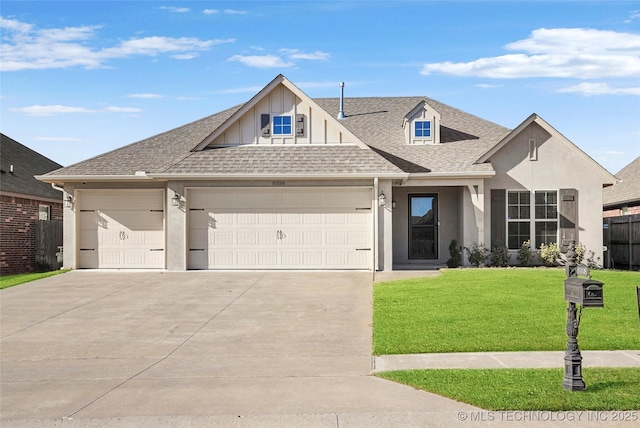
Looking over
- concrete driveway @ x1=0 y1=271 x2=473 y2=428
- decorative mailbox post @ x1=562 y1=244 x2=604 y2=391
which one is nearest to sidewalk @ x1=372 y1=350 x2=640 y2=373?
concrete driveway @ x1=0 y1=271 x2=473 y2=428

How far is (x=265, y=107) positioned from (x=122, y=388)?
41.5 ft

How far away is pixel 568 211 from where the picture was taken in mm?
19484

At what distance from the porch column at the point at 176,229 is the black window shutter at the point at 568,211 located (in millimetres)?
11557

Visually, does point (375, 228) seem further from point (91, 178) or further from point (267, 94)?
point (91, 178)

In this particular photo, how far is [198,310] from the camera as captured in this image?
12.9m

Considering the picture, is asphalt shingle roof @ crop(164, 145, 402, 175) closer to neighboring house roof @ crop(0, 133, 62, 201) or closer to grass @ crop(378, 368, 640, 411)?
neighboring house roof @ crop(0, 133, 62, 201)

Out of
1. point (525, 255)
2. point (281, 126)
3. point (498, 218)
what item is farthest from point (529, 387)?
point (281, 126)

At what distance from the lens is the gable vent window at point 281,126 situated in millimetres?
19281

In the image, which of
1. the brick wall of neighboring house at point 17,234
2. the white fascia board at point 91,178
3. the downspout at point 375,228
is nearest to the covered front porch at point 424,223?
the downspout at point 375,228

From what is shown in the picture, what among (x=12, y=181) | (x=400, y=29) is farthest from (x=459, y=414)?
(x=12, y=181)

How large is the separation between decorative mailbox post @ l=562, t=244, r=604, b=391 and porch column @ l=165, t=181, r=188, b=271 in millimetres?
13154

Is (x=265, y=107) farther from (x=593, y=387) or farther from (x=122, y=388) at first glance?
(x=593, y=387)

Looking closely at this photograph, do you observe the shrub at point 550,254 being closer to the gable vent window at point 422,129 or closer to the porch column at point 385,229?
the porch column at point 385,229

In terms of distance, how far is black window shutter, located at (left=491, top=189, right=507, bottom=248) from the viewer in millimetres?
19469
